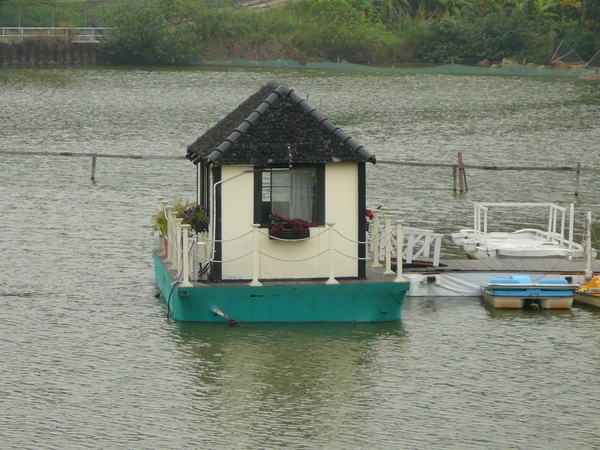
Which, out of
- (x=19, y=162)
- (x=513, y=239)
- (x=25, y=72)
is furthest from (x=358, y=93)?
(x=513, y=239)

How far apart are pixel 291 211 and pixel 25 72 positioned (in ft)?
255

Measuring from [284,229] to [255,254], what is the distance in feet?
2.40

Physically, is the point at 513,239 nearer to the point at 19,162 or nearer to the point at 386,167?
the point at 386,167

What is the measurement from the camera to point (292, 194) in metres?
22.8

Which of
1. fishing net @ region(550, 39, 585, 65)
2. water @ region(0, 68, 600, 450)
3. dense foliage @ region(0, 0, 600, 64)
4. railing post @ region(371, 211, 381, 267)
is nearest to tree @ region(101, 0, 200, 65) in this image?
dense foliage @ region(0, 0, 600, 64)

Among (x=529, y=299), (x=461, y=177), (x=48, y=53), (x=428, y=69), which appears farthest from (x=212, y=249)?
(x=48, y=53)

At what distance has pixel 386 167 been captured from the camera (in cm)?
5219

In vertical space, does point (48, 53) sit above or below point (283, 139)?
above

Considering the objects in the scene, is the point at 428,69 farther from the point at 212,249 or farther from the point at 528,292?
the point at 212,249

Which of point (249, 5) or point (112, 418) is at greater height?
point (249, 5)

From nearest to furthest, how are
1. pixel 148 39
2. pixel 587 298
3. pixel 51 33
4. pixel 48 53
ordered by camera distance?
pixel 587 298, pixel 48 53, pixel 51 33, pixel 148 39

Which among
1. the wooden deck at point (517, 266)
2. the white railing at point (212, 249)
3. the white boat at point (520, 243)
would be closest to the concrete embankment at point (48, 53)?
the white boat at point (520, 243)

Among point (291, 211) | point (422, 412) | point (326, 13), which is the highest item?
point (326, 13)

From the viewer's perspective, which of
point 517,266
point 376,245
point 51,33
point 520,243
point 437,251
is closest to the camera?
point 376,245
